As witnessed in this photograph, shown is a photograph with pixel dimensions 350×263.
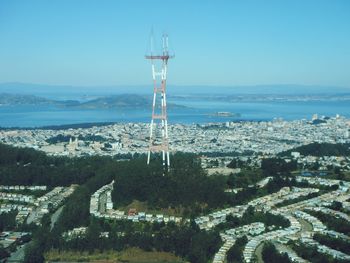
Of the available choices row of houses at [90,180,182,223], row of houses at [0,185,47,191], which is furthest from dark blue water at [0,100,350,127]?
row of houses at [90,180,182,223]

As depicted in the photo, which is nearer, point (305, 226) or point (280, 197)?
point (305, 226)

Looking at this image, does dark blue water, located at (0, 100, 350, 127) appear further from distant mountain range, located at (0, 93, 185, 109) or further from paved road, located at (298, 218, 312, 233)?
paved road, located at (298, 218, 312, 233)

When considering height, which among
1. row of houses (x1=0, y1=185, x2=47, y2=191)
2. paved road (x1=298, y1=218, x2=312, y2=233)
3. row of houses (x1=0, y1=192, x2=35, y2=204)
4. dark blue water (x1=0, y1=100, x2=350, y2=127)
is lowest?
dark blue water (x1=0, y1=100, x2=350, y2=127)

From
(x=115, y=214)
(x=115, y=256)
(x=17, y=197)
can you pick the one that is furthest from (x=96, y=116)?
(x=115, y=256)

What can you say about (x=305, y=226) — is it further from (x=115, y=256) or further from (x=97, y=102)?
(x=97, y=102)

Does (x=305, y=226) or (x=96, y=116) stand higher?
(x=305, y=226)

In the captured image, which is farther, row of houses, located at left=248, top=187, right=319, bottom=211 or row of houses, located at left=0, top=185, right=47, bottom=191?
row of houses, located at left=0, top=185, right=47, bottom=191

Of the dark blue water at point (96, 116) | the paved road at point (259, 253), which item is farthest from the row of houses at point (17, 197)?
the dark blue water at point (96, 116)

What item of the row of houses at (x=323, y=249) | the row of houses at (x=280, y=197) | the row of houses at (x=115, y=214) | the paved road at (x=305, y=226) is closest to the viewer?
the row of houses at (x=323, y=249)

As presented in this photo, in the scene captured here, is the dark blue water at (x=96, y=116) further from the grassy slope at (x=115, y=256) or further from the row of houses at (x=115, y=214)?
the grassy slope at (x=115, y=256)

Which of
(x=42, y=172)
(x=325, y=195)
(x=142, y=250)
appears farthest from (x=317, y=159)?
(x=142, y=250)

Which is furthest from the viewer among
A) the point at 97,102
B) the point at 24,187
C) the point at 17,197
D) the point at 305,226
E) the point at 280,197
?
the point at 97,102

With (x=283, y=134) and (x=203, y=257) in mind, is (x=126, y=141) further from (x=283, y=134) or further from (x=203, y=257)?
(x=203, y=257)
